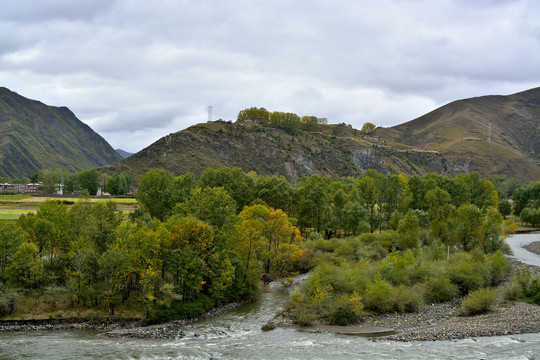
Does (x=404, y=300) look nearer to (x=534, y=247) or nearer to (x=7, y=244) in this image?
(x=7, y=244)

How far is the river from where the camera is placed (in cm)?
3234

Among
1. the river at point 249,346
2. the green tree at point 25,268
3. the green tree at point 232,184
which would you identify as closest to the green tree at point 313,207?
the green tree at point 232,184

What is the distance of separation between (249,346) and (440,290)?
83.0ft

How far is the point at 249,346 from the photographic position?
115ft

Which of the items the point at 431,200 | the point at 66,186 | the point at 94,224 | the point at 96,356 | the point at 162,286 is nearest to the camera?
the point at 96,356

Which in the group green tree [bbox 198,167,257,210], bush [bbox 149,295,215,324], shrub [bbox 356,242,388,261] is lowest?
bush [bbox 149,295,215,324]

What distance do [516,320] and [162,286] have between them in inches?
1357

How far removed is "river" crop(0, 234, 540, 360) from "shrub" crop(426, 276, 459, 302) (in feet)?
40.0

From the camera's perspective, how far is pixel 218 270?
46.0 meters

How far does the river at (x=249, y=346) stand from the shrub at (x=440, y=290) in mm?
12194

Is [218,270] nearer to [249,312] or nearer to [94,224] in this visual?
[249,312]

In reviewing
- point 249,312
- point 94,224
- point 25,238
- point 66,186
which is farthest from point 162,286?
point 66,186

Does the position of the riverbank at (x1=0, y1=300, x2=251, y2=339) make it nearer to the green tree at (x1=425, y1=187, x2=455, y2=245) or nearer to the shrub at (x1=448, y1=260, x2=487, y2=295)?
the shrub at (x1=448, y1=260, x2=487, y2=295)

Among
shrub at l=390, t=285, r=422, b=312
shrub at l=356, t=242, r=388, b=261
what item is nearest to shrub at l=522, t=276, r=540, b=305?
shrub at l=390, t=285, r=422, b=312
